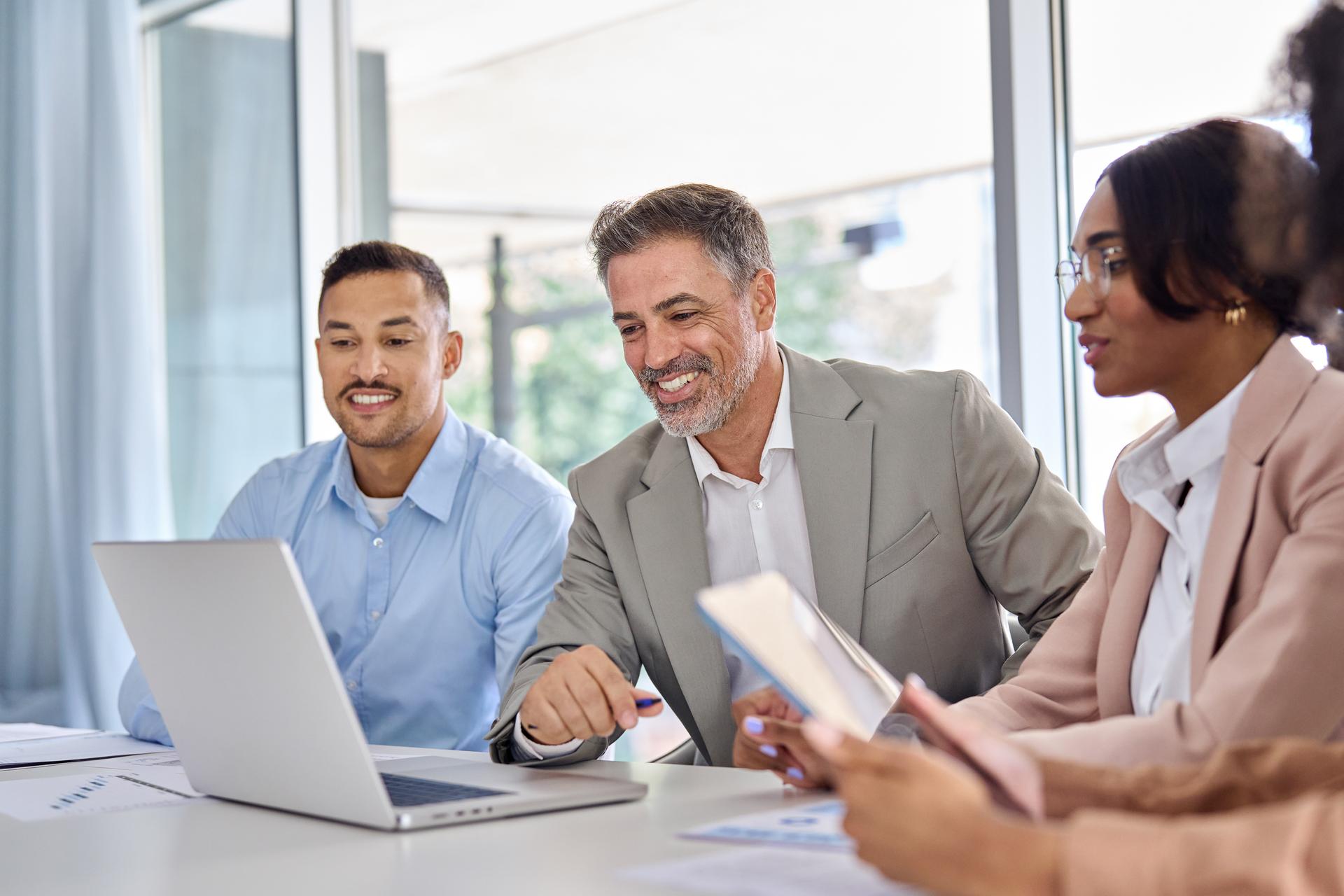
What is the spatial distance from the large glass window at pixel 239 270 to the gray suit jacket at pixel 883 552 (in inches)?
79.3

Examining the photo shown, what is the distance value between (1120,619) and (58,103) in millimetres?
3191

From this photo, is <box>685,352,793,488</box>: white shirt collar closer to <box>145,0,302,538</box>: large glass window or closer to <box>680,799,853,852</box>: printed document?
<box>680,799,853,852</box>: printed document

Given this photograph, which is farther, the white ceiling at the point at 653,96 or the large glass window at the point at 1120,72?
the white ceiling at the point at 653,96

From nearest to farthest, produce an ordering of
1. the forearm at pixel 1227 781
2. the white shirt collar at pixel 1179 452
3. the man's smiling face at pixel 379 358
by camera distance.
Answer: the forearm at pixel 1227 781, the white shirt collar at pixel 1179 452, the man's smiling face at pixel 379 358

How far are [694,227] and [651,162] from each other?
5.82 meters

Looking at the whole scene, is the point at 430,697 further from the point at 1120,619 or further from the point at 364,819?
the point at 1120,619

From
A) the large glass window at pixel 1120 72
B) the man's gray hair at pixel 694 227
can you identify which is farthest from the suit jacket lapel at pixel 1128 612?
the large glass window at pixel 1120 72

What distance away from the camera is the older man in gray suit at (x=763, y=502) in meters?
1.94

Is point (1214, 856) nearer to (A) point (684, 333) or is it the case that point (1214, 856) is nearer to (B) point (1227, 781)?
(B) point (1227, 781)

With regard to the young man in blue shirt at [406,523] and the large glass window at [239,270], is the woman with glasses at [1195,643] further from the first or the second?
the large glass window at [239,270]

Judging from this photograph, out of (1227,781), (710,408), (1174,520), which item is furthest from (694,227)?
(1227,781)

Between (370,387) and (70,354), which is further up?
(70,354)

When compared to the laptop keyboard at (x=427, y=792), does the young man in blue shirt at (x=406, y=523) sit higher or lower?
higher

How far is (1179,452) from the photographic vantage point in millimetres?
1326
